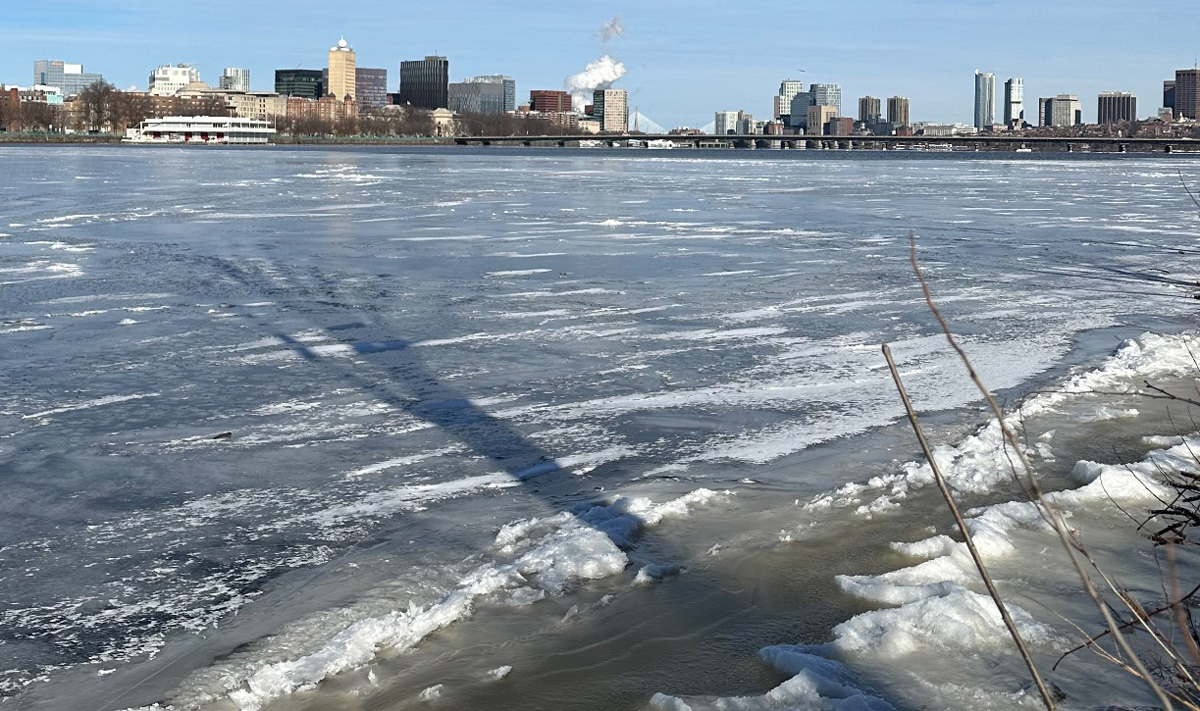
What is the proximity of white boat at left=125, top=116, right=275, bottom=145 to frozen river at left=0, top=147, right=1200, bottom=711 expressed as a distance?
149m

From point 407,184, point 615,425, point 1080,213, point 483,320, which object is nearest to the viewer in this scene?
point 615,425

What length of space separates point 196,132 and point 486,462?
165 m

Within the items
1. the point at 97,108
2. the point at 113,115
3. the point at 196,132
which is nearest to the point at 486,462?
the point at 196,132

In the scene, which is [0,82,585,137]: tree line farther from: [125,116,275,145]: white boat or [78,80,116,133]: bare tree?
[125,116,275,145]: white boat

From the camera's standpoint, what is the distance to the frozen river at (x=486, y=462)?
376 centimetres

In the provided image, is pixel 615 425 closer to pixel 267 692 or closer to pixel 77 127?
pixel 267 692

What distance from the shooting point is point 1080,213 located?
25.5 metres

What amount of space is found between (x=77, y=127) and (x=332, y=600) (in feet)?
580

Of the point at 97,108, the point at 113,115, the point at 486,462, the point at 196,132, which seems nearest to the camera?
the point at 486,462

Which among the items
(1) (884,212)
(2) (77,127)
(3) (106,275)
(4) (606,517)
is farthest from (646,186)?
(2) (77,127)

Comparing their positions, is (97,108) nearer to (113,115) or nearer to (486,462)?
(113,115)

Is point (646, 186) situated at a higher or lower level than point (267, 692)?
higher

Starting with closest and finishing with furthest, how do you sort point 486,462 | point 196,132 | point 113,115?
point 486,462 < point 196,132 < point 113,115

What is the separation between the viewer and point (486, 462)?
6.02m
